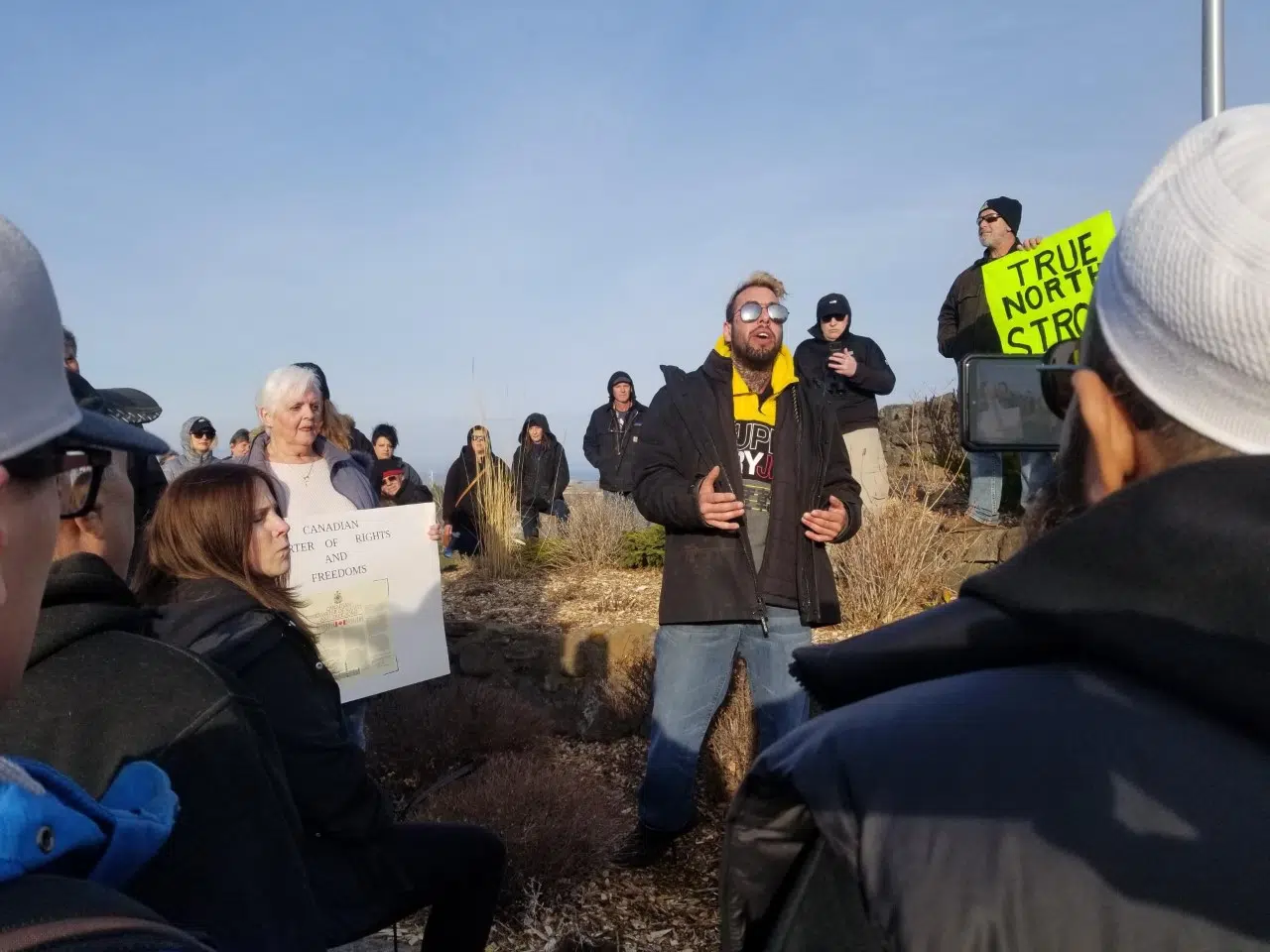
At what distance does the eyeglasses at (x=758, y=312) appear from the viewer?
385 cm

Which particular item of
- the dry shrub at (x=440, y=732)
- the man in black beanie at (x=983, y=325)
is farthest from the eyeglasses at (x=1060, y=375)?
the man in black beanie at (x=983, y=325)

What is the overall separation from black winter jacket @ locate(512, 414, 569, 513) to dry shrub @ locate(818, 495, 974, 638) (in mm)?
4440

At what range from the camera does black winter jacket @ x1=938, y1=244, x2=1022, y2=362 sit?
6242 millimetres

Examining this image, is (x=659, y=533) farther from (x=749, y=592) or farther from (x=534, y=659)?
(x=749, y=592)

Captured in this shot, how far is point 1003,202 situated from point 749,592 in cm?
378

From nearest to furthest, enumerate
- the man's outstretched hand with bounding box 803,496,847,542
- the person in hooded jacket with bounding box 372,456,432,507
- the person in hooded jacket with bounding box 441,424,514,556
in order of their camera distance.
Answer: the man's outstretched hand with bounding box 803,496,847,542 → the person in hooded jacket with bounding box 372,456,432,507 → the person in hooded jacket with bounding box 441,424,514,556

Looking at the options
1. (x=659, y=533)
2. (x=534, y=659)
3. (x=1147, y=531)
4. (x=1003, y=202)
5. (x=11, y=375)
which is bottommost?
(x=534, y=659)

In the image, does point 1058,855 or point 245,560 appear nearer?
point 1058,855

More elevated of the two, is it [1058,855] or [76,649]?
[76,649]

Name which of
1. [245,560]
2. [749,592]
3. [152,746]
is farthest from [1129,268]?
[749,592]

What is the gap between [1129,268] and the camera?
875 millimetres

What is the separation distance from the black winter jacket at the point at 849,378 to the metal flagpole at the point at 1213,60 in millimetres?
4427

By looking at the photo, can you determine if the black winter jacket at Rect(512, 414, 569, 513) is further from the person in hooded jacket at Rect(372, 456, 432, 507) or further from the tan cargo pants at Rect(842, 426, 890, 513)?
the tan cargo pants at Rect(842, 426, 890, 513)

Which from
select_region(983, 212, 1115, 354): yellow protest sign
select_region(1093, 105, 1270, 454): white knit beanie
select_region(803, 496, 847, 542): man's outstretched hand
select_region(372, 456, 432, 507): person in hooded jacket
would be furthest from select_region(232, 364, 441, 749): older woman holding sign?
select_region(1093, 105, 1270, 454): white knit beanie
